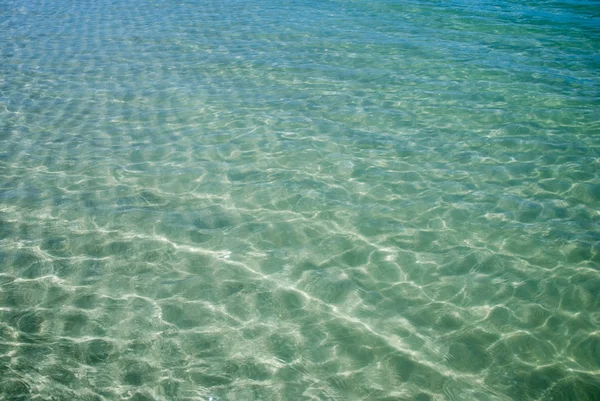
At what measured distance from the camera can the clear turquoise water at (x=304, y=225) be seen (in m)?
5.96

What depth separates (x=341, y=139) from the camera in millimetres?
11273

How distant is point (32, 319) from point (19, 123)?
26.0ft

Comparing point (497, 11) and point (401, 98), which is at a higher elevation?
point (497, 11)

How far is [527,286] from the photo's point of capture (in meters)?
7.11

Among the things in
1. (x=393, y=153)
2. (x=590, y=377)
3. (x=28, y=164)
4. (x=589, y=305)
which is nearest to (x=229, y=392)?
(x=590, y=377)

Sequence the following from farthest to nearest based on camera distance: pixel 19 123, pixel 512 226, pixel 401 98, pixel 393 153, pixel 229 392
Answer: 1. pixel 401 98
2. pixel 19 123
3. pixel 393 153
4. pixel 512 226
5. pixel 229 392

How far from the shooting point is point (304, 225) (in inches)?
335

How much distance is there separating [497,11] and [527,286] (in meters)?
18.4

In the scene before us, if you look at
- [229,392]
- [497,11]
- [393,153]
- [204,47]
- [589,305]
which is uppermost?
[497,11]

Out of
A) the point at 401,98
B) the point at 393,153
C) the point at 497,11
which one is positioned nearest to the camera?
the point at 393,153

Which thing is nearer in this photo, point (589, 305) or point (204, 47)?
point (589, 305)

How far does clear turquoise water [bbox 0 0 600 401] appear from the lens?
19.6ft

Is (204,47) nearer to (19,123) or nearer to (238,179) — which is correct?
(19,123)

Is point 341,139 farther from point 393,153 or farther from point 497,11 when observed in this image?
point 497,11
